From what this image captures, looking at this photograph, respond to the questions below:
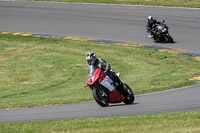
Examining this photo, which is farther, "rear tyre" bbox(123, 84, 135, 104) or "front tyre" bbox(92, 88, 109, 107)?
"rear tyre" bbox(123, 84, 135, 104)

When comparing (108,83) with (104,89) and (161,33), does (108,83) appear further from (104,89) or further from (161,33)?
(161,33)

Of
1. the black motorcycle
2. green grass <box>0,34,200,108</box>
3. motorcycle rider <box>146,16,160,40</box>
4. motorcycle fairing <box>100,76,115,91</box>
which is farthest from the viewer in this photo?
motorcycle rider <box>146,16,160,40</box>

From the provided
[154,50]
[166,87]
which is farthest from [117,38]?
[166,87]

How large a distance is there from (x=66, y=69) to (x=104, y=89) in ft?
30.0

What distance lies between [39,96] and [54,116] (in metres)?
4.60

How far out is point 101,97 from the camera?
48.3 feet

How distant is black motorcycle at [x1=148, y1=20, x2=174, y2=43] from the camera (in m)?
28.5

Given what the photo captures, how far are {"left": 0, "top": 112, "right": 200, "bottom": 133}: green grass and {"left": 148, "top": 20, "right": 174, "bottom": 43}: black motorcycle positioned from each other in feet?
52.7

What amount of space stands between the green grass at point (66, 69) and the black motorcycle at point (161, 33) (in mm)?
1918

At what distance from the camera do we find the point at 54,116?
13602 mm

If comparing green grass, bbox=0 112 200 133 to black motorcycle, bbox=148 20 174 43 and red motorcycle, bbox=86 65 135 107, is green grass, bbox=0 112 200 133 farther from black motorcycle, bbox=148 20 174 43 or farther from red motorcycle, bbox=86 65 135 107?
black motorcycle, bbox=148 20 174 43

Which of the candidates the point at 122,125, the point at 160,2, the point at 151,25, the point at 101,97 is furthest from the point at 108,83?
the point at 160,2

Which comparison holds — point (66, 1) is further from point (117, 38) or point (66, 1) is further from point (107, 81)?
point (107, 81)

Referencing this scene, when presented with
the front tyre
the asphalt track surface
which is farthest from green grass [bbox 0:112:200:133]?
the front tyre
